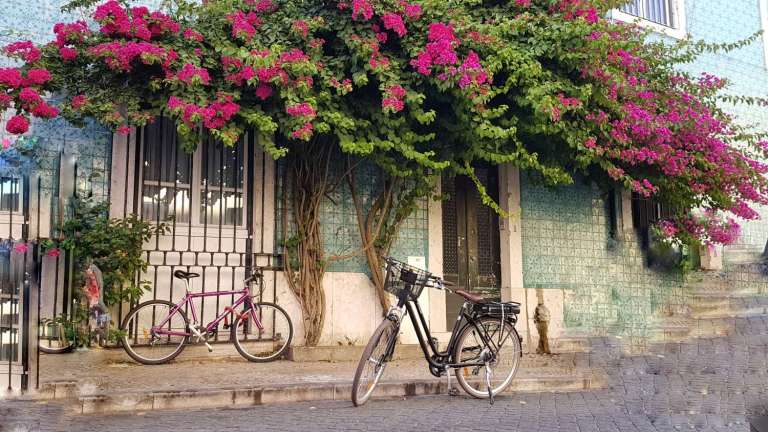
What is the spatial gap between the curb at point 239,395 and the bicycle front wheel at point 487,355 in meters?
0.52

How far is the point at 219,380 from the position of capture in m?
6.73

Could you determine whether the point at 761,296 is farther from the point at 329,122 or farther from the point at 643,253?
the point at 643,253

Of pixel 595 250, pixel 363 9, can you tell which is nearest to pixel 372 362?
pixel 363 9

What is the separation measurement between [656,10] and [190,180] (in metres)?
8.45

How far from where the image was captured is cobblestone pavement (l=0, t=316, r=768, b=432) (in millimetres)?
4715

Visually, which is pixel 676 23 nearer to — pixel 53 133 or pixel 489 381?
pixel 489 381

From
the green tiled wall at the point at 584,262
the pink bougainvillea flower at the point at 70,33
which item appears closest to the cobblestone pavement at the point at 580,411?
the pink bougainvillea flower at the point at 70,33

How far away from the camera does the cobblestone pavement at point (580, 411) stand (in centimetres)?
471

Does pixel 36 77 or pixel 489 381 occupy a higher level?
pixel 36 77

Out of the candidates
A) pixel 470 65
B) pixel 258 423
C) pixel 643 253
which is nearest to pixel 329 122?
pixel 470 65

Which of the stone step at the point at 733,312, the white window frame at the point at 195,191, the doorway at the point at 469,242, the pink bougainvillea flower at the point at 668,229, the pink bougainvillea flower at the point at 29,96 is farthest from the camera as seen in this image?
the pink bougainvillea flower at the point at 668,229

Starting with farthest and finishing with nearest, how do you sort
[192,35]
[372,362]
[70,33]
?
[192,35]
[70,33]
[372,362]

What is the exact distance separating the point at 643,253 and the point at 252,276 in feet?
21.9

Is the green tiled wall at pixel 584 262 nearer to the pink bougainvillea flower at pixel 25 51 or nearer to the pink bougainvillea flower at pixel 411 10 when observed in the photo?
the pink bougainvillea flower at pixel 411 10
